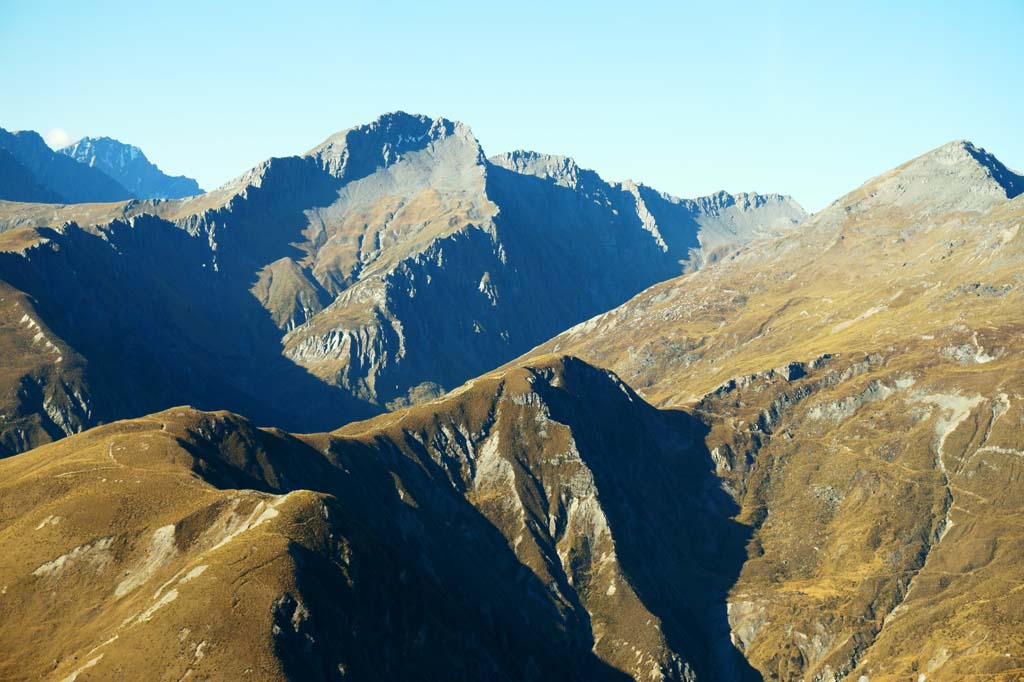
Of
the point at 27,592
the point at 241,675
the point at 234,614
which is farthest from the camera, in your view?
the point at 27,592

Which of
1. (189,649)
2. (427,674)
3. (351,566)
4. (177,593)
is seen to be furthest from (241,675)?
(427,674)

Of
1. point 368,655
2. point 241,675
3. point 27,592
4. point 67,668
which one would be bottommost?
point 368,655

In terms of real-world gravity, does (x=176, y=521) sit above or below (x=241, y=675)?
above

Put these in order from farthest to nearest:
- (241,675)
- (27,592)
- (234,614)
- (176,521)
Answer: (176,521) → (27,592) → (234,614) → (241,675)

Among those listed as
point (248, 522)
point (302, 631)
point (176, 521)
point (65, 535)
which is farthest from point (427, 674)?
point (65, 535)

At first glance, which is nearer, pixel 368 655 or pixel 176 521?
pixel 368 655

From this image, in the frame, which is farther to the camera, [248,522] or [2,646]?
[248,522]

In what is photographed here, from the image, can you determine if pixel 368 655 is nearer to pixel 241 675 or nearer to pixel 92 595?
pixel 241 675

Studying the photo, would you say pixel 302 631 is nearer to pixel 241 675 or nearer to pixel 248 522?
pixel 241 675

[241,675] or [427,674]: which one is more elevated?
[241,675]
